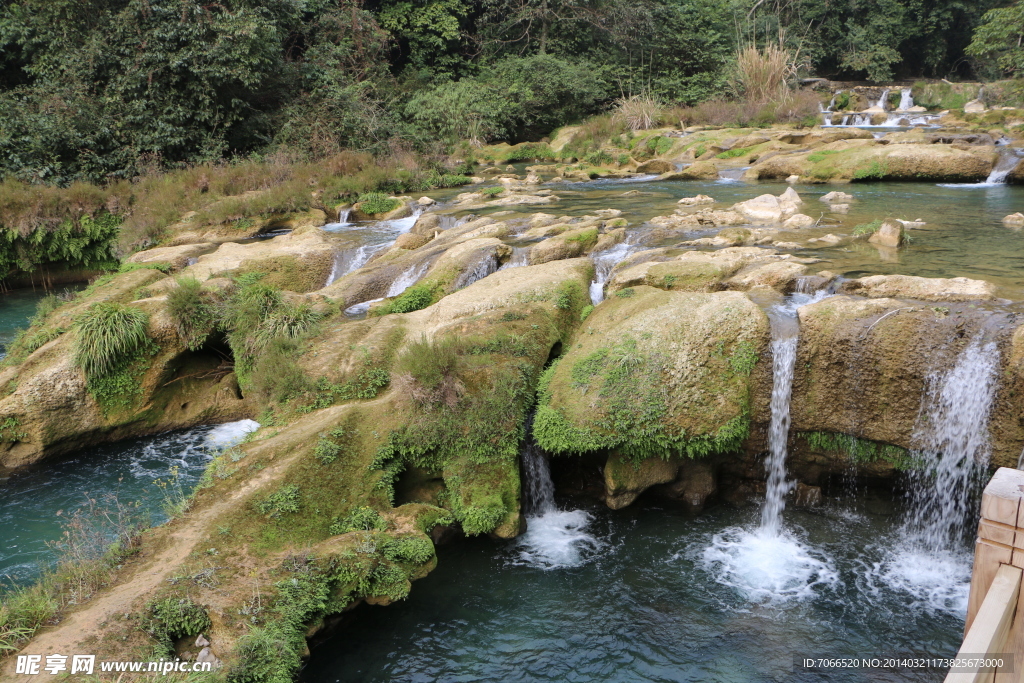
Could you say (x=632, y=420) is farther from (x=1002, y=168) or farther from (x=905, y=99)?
(x=905, y=99)

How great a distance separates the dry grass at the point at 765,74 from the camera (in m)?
27.8

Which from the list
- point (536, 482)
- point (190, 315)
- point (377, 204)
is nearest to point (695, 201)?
point (377, 204)

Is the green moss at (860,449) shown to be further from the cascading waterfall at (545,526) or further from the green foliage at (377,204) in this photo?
the green foliage at (377,204)

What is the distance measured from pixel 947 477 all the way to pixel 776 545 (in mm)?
1830

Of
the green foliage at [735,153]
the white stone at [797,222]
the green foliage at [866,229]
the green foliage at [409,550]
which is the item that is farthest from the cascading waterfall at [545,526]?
the green foliage at [735,153]

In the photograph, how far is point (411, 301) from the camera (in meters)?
10.9

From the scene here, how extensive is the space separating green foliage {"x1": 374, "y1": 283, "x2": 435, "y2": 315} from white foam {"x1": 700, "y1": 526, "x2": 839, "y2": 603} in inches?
224

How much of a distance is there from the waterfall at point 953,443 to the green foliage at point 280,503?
6.23m

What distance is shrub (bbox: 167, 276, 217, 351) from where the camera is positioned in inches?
398

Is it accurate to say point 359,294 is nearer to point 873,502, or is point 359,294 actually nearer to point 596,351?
point 596,351

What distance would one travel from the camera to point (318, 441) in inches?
287

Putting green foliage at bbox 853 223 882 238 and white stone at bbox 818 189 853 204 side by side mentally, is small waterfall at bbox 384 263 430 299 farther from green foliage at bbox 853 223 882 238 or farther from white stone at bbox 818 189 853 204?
white stone at bbox 818 189 853 204

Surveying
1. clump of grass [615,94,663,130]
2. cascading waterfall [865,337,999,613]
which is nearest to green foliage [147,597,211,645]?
cascading waterfall [865,337,999,613]

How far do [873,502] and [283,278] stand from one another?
394 inches
